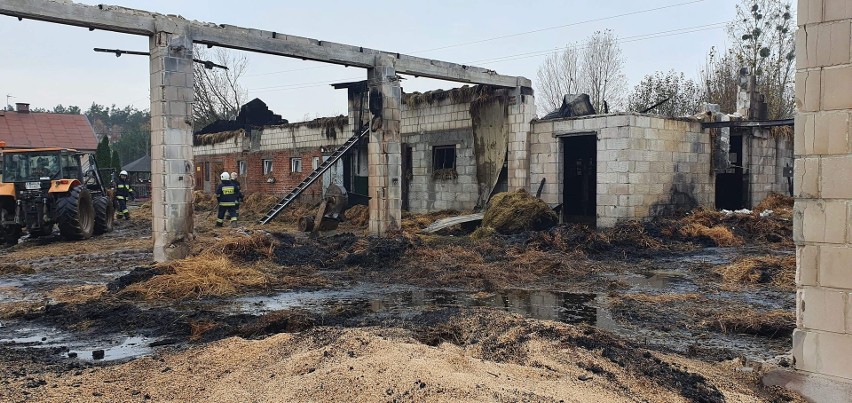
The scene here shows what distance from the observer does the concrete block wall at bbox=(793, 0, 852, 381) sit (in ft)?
15.3

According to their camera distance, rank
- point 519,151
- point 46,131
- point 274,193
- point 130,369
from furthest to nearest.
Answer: point 46,131 < point 274,193 < point 519,151 < point 130,369

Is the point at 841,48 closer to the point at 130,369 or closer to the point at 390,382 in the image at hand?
the point at 390,382

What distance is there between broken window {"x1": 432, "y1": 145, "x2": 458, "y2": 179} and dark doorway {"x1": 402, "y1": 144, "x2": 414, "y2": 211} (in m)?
1.03

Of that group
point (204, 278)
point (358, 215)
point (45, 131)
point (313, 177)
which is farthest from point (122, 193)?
point (45, 131)

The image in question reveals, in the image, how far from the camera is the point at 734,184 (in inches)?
842

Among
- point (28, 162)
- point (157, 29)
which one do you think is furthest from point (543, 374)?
point (28, 162)

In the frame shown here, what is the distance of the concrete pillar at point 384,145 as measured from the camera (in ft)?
53.8

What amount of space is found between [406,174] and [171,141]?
10792 millimetres

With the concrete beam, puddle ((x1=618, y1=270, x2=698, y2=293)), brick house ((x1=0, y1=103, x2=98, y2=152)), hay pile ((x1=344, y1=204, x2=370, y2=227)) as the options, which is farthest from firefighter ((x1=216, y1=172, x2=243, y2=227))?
brick house ((x1=0, y1=103, x2=98, y2=152))

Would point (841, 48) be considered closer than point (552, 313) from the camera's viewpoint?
Yes

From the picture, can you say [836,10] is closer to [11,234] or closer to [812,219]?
[812,219]

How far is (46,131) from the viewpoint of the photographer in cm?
5031

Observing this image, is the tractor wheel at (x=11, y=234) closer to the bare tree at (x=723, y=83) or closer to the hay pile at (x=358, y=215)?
the hay pile at (x=358, y=215)

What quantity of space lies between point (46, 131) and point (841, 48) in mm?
56201
